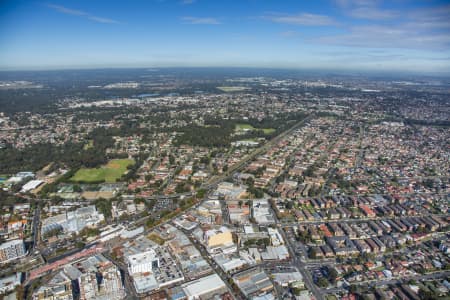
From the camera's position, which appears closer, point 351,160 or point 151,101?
point 351,160

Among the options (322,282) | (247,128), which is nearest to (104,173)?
(322,282)

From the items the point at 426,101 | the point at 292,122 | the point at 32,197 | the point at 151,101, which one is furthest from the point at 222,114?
the point at 426,101

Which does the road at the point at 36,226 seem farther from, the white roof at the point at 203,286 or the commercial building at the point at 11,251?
the white roof at the point at 203,286

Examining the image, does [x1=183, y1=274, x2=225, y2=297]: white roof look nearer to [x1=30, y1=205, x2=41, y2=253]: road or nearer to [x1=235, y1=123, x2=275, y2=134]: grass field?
[x1=30, y1=205, x2=41, y2=253]: road

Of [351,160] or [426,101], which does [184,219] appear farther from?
[426,101]

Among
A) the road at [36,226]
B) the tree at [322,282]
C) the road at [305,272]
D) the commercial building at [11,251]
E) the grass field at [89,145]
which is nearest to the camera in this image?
the road at [305,272]

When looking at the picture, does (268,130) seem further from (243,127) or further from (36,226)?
→ (36,226)

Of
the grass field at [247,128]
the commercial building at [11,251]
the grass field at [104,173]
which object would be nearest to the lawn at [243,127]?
the grass field at [247,128]

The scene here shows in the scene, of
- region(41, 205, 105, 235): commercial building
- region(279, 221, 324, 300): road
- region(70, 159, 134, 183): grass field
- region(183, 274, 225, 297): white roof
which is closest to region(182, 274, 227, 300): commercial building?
region(183, 274, 225, 297): white roof
